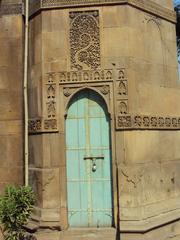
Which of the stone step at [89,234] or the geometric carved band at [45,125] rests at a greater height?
the geometric carved band at [45,125]

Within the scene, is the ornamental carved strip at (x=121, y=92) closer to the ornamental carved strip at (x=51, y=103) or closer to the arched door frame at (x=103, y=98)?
the arched door frame at (x=103, y=98)

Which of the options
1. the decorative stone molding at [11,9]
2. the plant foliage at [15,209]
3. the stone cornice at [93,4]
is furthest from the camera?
the decorative stone molding at [11,9]

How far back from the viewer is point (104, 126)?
29.1 feet

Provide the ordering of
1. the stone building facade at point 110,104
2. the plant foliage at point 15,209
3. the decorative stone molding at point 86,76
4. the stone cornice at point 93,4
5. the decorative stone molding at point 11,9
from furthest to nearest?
the decorative stone molding at point 11,9
the stone cornice at point 93,4
the decorative stone molding at point 86,76
the stone building facade at point 110,104
the plant foliage at point 15,209

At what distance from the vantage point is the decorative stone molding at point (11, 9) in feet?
31.9

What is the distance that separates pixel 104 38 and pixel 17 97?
224 centimetres

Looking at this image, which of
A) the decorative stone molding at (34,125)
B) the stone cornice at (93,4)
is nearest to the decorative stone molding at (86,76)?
the decorative stone molding at (34,125)

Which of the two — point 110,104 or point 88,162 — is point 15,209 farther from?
point 110,104

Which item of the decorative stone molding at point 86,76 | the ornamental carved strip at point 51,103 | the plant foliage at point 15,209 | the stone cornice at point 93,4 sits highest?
the stone cornice at point 93,4

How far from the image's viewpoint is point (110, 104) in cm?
874

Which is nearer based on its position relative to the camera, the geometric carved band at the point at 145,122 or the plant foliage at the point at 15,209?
the plant foliage at the point at 15,209

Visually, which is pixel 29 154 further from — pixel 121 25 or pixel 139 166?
pixel 121 25

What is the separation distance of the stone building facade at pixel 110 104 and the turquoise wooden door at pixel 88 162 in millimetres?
92

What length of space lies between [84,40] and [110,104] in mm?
1334
